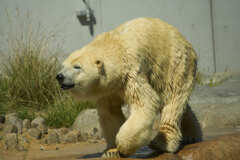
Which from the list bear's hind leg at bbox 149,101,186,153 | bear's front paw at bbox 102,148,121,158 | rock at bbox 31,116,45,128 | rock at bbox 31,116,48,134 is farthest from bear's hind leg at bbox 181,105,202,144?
rock at bbox 31,116,45,128

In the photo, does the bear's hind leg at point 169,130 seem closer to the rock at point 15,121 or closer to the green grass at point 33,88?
the rock at point 15,121

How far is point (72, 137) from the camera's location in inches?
242

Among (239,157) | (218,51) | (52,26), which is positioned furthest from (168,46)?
(218,51)

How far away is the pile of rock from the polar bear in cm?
245

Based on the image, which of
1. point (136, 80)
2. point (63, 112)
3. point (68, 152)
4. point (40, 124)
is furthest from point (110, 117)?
point (63, 112)

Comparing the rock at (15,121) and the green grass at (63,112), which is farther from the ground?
the rock at (15,121)

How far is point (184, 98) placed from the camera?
3.98m

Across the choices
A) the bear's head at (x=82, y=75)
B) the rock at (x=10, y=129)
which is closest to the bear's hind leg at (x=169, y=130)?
the bear's head at (x=82, y=75)

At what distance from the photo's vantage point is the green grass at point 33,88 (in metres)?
7.28

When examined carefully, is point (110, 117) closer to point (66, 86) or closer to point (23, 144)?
point (66, 86)

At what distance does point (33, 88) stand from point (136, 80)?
4.71m

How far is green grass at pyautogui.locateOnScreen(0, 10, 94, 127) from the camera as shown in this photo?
7.28m

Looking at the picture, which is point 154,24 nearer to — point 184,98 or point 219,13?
point 184,98

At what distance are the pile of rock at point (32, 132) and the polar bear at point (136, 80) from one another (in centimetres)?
245
